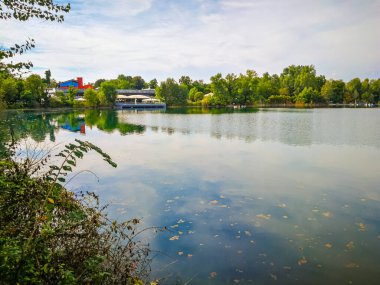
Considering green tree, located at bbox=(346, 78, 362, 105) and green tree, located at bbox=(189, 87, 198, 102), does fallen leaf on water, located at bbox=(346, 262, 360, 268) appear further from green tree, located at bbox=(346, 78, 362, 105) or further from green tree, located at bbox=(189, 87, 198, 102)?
green tree, located at bbox=(346, 78, 362, 105)

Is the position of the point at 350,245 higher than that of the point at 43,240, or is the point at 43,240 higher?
the point at 43,240

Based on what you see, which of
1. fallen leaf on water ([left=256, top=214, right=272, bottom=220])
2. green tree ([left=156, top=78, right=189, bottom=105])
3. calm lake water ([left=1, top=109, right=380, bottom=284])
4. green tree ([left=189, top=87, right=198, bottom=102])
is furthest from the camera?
green tree ([left=189, top=87, right=198, bottom=102])

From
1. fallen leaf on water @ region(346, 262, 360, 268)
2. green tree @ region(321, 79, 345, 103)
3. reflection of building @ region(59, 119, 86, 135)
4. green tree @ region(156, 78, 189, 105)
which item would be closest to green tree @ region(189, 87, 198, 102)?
green tree @ region(156, 78, 189, 105)

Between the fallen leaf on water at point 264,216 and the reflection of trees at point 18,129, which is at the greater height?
the reflection of trees at point 18,129

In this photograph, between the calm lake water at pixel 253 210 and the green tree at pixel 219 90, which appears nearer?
the calm lake water at pixel 253 210

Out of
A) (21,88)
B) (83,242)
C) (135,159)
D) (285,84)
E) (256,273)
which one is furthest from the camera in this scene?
(285,84)

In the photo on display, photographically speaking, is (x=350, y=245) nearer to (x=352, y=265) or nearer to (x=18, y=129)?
(x=352, y=265)

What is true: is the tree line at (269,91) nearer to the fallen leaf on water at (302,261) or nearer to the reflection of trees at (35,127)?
the reflection of trees at (35,127)

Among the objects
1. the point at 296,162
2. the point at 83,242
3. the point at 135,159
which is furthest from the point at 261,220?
the point at 135,159

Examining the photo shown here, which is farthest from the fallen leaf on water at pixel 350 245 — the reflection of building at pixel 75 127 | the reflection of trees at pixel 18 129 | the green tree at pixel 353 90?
the green tree at pixel 353 90

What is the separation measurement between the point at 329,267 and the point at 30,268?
5449mm

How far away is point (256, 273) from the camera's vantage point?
5754 mm

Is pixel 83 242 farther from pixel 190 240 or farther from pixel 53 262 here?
pixel 190 240

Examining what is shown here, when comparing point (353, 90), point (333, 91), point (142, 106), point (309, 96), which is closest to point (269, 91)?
point (309, 96)
